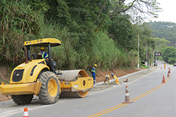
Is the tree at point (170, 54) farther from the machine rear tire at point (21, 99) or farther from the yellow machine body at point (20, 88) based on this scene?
the yellow machine body at point (20, 88)

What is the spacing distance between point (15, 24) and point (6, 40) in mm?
1300

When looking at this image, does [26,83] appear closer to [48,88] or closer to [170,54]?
[48,88]

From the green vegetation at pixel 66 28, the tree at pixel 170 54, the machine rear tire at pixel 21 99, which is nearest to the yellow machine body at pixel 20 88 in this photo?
the machine rear tire at pixel 21 99

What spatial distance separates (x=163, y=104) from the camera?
9.77 metres

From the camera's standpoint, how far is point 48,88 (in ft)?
33.7

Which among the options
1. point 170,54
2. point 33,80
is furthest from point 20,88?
point 170,54

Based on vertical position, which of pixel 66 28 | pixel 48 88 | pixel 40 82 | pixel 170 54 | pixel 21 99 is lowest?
pixel 21 99

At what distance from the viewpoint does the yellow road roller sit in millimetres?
9211

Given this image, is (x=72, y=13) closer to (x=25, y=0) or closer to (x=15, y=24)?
(x=25, y=0)

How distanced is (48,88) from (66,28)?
11.7 m

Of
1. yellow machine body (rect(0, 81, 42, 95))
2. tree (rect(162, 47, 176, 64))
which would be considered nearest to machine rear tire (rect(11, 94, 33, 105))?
yellow machine body (rect(0, 81, 42, 95))

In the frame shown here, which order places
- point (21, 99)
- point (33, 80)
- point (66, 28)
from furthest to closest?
point (66, 28) → point (21, 99) → point (33, 80)

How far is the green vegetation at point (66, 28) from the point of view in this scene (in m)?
14.2

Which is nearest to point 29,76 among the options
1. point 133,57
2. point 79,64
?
point 79,64
